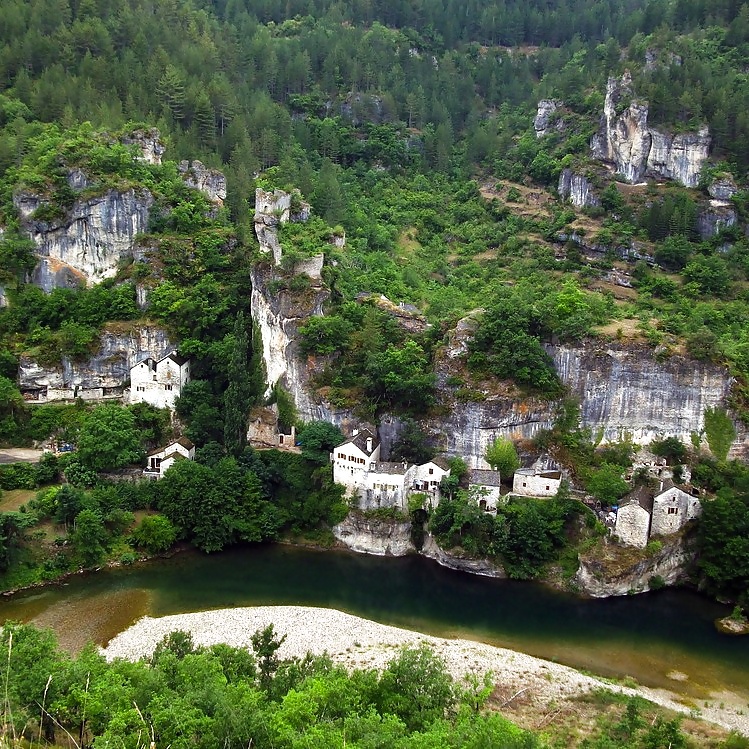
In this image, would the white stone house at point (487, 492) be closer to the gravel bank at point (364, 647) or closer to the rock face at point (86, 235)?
the gravel bank at point (364, 647)

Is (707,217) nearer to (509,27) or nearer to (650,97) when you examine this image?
(650,97)

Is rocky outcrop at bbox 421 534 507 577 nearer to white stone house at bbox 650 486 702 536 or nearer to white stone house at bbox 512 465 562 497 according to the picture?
white stone house at bbox 512 465 562 497

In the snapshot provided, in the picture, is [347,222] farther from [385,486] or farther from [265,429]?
[385,486]

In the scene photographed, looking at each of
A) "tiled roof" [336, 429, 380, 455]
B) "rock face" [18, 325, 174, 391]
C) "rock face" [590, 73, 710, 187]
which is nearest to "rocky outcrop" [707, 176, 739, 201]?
"rock face" [590, 73, 710, 187]

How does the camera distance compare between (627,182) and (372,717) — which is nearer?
(372,717)

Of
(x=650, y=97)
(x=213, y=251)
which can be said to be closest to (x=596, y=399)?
(x=213, y=251)

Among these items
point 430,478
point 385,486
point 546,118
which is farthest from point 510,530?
point 546,118

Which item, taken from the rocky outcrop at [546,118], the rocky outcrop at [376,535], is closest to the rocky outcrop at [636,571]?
the rocky outcrop at [376,535]
